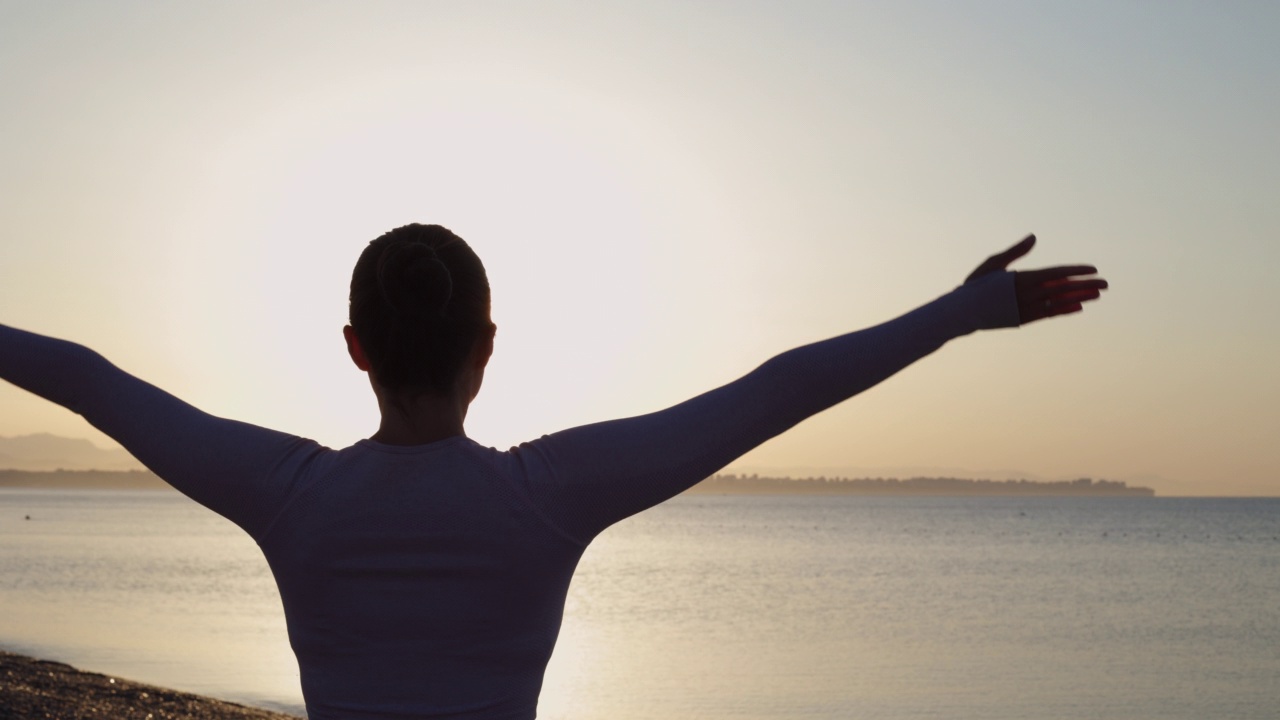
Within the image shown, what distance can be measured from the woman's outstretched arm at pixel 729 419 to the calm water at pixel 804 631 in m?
19.3

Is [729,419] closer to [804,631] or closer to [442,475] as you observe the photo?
[442,475]

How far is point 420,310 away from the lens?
180 cm

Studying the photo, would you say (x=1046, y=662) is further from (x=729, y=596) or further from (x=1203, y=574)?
(x=1203, y=574)

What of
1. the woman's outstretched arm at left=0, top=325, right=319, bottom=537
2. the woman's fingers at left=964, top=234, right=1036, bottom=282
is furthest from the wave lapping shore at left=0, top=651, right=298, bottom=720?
the woman's fingers at left=964, top=234, right=1036, bottom=282

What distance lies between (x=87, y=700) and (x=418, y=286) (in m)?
15.0

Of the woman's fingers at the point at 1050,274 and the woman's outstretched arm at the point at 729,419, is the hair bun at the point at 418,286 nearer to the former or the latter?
the woman's outstretched arm at the point at 729,419

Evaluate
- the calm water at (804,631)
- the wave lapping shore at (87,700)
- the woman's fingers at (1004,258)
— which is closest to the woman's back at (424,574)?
the woman's fingers at (1004,258)

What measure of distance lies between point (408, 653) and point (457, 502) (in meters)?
0.24

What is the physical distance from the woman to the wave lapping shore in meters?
12.0

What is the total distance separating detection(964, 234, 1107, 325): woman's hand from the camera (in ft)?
5.94

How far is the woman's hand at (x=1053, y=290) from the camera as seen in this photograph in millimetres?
1811

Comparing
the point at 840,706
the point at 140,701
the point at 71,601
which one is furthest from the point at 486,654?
the point at 71,601

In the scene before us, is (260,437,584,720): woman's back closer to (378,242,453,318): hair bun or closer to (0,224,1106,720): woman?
(0,224,1106,720): woman

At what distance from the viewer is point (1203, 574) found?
214 ft
